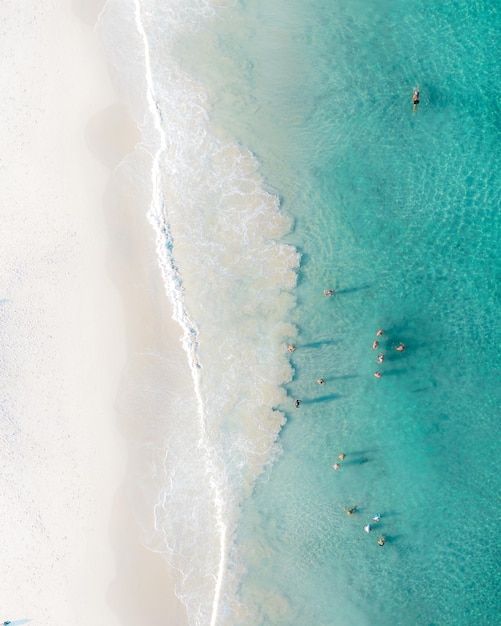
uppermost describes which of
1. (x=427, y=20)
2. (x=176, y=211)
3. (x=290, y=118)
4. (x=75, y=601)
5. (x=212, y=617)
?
(x=427, y=20)

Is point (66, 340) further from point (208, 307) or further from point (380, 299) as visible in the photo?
point (380, 299)

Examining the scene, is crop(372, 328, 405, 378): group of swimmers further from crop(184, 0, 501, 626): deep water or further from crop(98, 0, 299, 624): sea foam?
crop(98, 0, 299, 624): sea foam

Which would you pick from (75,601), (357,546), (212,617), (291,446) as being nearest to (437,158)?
(291,446)

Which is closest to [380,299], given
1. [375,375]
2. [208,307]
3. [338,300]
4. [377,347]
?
[338,300]

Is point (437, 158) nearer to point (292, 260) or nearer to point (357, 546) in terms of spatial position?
point (292, 260)

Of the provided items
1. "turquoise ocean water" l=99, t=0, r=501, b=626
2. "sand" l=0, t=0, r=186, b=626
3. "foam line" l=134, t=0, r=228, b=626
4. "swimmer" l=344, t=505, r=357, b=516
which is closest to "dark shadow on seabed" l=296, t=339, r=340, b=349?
"turquoise ocean water" l=99, t=0, r=501, b=626

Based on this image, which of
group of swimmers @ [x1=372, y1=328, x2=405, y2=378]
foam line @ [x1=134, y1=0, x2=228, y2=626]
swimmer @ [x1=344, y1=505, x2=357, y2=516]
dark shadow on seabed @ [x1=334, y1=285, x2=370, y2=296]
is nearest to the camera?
foam line @ [x1=134, y1=0, x2=228, y2=626]
